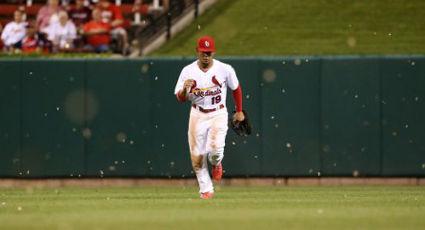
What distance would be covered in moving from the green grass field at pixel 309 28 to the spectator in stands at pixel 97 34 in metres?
1.06

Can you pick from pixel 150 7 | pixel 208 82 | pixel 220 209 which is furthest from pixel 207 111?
pixel 150 7

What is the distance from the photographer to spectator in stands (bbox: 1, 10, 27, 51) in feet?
72.4

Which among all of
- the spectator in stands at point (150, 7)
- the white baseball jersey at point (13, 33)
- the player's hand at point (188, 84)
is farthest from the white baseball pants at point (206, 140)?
the spectator in stands at point (150, 7)

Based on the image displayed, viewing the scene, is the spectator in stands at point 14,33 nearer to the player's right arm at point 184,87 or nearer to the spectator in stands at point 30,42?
the spectator in stands at point 30,42

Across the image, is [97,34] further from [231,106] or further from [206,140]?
[206,140]

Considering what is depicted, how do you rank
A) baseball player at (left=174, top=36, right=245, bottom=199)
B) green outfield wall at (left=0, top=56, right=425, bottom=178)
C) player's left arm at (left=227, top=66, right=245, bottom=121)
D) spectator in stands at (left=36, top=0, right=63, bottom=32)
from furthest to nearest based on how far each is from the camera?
spectator in stands at (left=36, top=0, right=63, bottom=32) → green outfield wall at (left=0, top=56, right=425, bottom=178) → player's left arm at (left=227, top=66, right=245, bottom=121) → baseball player at (left=174, top=36, right=245, bottom=199)

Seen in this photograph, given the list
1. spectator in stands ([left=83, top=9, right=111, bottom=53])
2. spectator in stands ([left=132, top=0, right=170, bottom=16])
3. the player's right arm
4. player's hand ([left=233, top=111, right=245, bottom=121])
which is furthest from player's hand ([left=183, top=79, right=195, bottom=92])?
spectator in stands ([left=132, top=0, right=170, bottom=16])

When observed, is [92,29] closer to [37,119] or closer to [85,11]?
[85,11]

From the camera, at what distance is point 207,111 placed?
49.0ft

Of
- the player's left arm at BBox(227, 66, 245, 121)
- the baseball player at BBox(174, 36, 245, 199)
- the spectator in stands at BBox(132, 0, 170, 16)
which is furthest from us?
the spectator in stands at BBox(132, 0, 170, 16)

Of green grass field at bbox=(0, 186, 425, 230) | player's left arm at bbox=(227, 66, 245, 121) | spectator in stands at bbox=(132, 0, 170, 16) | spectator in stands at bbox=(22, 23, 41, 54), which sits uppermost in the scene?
spectator in stands at bbox=(132, 0, 170, 16)

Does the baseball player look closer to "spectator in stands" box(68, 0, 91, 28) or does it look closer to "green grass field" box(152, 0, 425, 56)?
"green grass field" box(152, 0, 425, 56)

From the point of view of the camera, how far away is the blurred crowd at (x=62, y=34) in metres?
22.0

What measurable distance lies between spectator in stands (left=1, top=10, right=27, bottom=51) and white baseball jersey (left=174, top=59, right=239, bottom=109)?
783cm
